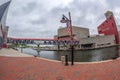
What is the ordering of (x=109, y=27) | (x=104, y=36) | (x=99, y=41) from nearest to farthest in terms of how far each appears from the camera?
(x=104, y=36), (x=99, y=41), (x=109, y=27)

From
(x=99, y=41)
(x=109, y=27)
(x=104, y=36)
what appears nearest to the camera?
(x=104, y=36)

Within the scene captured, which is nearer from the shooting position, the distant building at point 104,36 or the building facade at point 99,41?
the building facade at point 99,41

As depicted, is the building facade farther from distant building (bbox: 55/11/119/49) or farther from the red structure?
the red structure

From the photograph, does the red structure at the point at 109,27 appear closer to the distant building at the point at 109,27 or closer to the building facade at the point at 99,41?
the distant building at the point at 109,27

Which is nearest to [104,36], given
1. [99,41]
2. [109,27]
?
[99,41]

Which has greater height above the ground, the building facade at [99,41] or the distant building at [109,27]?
the distant building at [109,27]

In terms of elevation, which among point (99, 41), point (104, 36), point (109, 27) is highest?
point (109, 27)

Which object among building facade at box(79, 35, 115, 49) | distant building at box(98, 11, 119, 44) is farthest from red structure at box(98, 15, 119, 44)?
building facade at box(79, 35, 115, 49)

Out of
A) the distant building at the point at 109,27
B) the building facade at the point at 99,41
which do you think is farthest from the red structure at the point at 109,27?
the building facade at the point at 99,41

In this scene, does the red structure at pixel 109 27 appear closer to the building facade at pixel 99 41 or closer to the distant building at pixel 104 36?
the distant building at pixel 104 36

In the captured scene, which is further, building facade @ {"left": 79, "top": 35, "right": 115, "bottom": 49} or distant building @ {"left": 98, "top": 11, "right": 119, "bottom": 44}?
distant building @ {"left": 98, "top": 11, "right": 119, "bottom": 44}

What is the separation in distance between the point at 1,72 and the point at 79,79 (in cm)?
639

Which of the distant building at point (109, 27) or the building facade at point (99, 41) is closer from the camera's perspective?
the building facade at point (99, 41)

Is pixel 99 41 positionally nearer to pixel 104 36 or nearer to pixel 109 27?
pixel 104 36
